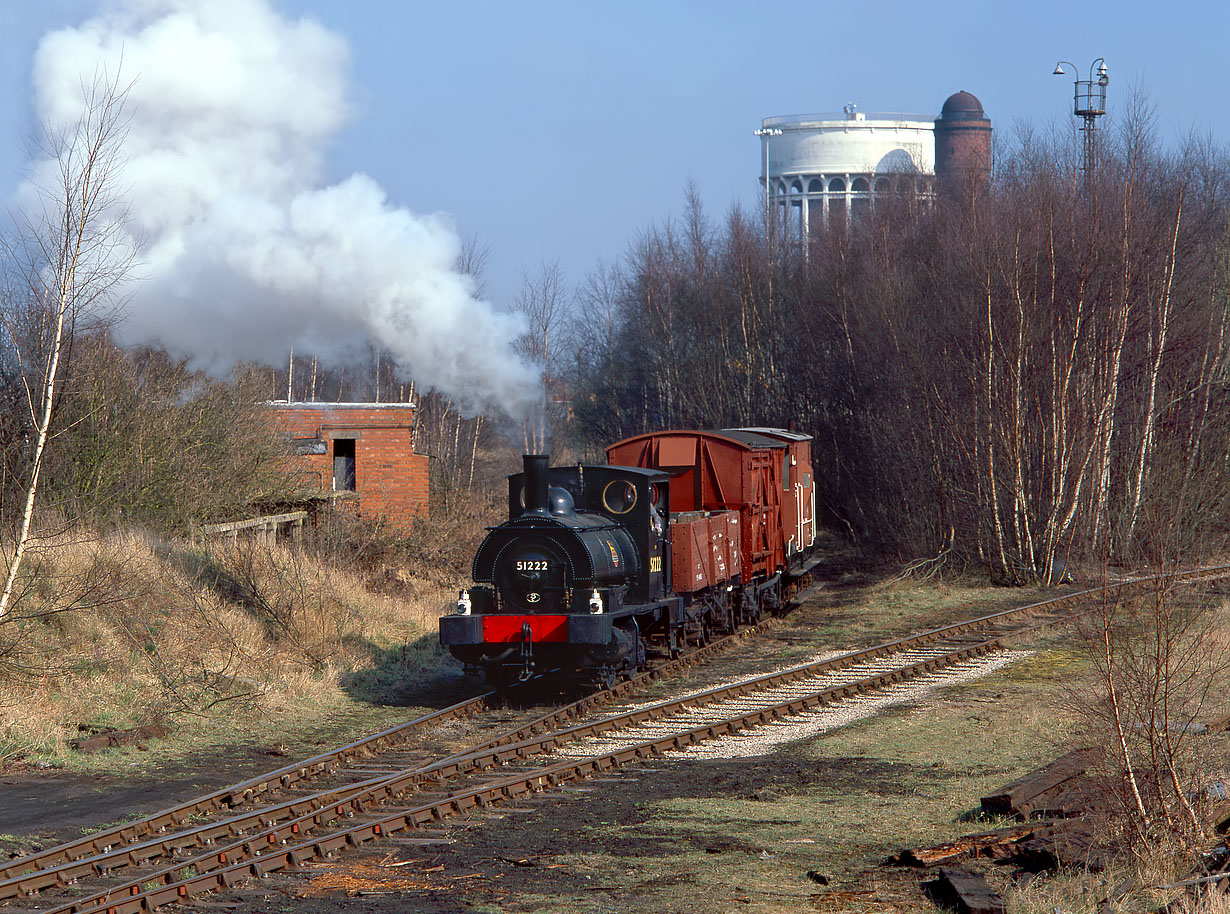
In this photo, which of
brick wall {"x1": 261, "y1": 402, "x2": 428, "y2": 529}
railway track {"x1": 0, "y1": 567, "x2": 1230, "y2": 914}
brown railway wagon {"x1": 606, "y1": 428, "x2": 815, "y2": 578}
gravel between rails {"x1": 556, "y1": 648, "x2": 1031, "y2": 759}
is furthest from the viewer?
brick wall {"x1": 261, "y1": 402, "x2": 428, "y2": 529}

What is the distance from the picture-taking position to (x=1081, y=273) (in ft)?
78.8

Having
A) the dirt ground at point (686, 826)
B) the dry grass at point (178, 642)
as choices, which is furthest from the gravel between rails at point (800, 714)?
the dry grass at point (178, 642)

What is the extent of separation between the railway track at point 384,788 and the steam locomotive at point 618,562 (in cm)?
61

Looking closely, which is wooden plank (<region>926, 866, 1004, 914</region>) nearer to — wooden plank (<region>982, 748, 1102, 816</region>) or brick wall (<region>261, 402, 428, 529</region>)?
wooden plank (<region>982, 748, 1102, 816</region>)

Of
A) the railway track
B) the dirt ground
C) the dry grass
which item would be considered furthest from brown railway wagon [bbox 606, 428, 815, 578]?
the dirt ground

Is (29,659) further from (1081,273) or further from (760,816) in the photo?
(1081,273)

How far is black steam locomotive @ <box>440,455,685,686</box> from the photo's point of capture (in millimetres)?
13273

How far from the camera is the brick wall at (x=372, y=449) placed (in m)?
24.0

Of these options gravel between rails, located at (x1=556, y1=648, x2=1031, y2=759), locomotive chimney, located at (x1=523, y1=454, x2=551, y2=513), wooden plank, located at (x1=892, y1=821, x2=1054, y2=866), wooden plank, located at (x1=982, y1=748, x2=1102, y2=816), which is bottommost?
gravel between rails, located at (x1=556, y1=648, x2=1031, y2=759)

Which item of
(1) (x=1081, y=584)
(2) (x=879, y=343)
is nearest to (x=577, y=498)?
(1) (x=1081, y=584)

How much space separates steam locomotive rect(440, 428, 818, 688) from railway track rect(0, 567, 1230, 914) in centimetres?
61

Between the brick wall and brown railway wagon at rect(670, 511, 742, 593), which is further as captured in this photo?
the brick wall

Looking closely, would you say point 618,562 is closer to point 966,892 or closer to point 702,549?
point 702,549

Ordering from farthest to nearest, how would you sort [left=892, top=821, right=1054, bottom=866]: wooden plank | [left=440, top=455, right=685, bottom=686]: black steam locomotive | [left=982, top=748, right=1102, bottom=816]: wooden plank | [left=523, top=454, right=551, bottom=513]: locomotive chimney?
[left=523, top=454, right=551, bottom=513]: locomotive chimney → [left=440, top=455, right=685, bottom=686]: black steam locomotive → [left=982, top=748, right=1102, bottom=816]: wooden plank → [left=892, top=821, right=1054, bottom=866]: wooden plank
